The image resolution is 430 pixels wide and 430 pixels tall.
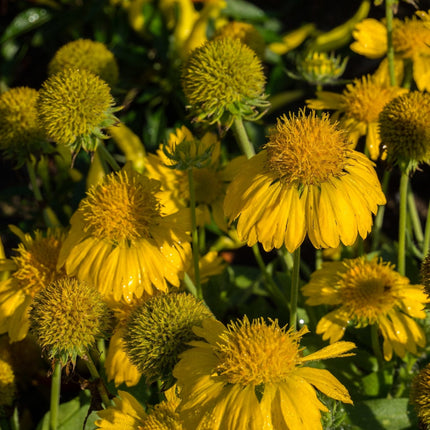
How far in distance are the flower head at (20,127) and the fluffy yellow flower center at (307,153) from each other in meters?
0.68

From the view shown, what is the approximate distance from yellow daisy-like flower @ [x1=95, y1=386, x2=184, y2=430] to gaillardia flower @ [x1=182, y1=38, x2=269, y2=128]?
568mm

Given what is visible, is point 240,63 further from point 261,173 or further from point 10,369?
point 10,369

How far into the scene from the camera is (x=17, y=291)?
1.38 m

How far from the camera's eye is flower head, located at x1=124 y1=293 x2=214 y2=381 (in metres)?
1.04

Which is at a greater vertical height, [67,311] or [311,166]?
[311,166]

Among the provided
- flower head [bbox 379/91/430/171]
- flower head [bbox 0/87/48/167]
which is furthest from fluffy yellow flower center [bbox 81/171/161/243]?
flower head [bbox 379/91/430/171]

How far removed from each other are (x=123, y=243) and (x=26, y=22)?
198cm

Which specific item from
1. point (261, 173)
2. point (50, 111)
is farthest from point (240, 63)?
point (50, 111)

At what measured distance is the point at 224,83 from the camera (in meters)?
1.27

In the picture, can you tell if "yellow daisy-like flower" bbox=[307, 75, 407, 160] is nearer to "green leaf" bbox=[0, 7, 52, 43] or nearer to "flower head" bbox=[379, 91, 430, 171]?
"flower head" bbox=[379, 91, 430, 171]

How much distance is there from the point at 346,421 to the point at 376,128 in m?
0.69

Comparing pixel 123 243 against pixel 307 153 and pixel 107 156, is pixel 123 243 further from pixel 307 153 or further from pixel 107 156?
pixel 307 153

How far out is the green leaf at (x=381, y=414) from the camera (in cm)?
136

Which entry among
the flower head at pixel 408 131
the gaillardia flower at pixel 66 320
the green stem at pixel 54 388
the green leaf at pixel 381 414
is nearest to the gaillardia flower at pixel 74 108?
the gaillardia flower at pixel 66 320
